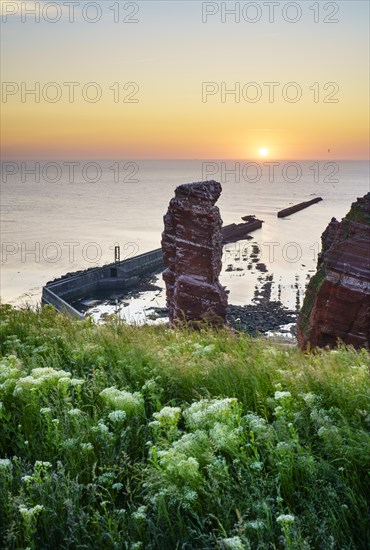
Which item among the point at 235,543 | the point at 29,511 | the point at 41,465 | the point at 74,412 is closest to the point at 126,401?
the point at 74,412

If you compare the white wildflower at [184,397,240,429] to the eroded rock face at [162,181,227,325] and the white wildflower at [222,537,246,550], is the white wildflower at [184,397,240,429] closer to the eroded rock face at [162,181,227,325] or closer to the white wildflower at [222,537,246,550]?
the white wildflower at [222,537,246,550]

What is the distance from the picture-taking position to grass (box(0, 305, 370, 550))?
161 inches

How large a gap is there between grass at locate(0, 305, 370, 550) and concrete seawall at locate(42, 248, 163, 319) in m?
46.4

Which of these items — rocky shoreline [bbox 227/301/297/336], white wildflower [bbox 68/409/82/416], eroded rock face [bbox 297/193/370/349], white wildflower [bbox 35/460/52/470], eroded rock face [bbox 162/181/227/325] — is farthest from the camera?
rocky shoreline [bbox 227/301/297/336]

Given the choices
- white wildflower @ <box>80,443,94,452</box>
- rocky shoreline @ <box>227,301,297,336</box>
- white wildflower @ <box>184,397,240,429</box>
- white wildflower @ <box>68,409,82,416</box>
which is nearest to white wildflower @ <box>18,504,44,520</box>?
white wildflower @ <box>80,443,94,452</box>

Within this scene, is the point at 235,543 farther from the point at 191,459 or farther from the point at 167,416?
the point at 167,416

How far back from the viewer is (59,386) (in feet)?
19.0

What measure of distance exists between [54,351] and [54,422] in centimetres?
315

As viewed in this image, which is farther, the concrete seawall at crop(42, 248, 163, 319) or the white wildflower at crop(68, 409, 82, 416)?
the concrete seawall at crop(42, 248, 163, 319)

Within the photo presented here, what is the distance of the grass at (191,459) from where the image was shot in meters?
4.09

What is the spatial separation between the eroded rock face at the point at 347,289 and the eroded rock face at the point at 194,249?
8740mm

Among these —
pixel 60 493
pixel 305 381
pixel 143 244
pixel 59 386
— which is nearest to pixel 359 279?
pixel 305 381

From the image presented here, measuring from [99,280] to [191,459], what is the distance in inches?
2347

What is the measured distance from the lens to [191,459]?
431cm
